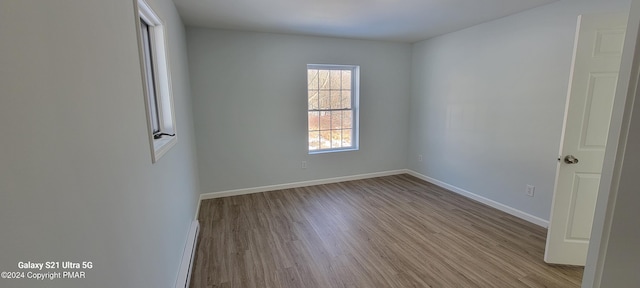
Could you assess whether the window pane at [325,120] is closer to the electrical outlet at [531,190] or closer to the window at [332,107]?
the window at [332,107]

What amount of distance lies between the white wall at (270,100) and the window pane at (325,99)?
13.8 inches

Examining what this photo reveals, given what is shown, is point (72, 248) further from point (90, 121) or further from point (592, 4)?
point (592, 4)

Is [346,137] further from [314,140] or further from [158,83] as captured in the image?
[158,83]

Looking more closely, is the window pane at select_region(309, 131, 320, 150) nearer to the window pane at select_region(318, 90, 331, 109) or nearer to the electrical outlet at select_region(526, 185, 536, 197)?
the window pane at select_region(318, 90, 331, 109)

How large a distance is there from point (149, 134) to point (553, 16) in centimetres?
380

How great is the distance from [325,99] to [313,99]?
226 millimetres

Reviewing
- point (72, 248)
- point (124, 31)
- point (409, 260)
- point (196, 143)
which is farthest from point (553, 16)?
point (196, 143)

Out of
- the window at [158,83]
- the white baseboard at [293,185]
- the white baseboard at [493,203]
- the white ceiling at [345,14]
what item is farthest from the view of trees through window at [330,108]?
the window at [158,83]

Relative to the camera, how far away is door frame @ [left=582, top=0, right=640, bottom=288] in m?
0.58

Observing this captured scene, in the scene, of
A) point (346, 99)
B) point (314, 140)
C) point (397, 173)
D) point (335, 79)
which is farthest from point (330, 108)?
point (397, 173)

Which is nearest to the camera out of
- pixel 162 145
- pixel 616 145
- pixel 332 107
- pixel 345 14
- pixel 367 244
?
pixel 616 145

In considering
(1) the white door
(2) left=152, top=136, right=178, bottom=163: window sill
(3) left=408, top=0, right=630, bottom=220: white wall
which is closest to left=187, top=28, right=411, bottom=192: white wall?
(3) left=408, top=0, right=630, bottom=220: white wall

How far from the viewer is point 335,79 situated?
14.6ft

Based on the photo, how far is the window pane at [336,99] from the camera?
14.6 ft
